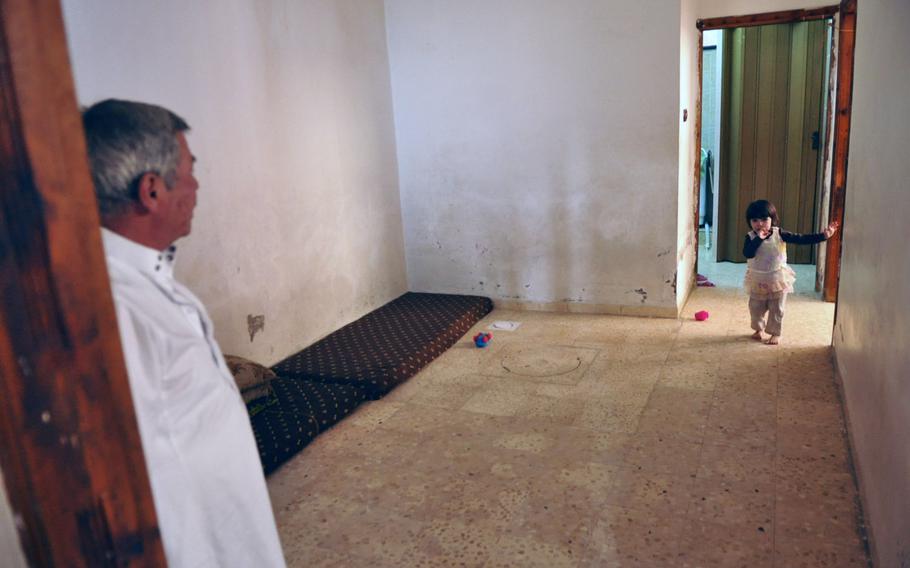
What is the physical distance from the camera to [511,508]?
2.31 metres

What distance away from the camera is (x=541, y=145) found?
4.54 metres

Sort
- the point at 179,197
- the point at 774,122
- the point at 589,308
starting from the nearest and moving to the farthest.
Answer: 1. the point at 179,197
2. the point at 589,308
3. the point at 774,122

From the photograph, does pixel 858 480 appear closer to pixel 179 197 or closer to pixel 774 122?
pixel 179 197

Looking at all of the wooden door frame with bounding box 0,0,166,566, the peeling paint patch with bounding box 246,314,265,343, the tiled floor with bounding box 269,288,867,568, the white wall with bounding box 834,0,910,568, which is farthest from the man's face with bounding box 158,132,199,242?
the peeling paint patch with bounding box 246,314,265,343

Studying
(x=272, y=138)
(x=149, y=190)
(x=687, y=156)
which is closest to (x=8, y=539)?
(x=149, y=190)

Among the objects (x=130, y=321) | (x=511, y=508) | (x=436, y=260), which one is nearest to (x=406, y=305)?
(x=436, y=260)

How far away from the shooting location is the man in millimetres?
1074

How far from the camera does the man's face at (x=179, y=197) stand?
115 centimetres

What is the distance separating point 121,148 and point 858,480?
250cm

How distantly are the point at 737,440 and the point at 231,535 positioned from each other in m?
2.16

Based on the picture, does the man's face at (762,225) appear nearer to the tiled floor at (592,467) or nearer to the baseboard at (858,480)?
the tiled floor at (592,467)

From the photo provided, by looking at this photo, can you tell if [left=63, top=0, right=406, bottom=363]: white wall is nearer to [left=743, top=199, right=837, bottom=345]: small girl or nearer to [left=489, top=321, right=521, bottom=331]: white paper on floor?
[left=489, top=321, right=521, bottom=331]: white paper on floor

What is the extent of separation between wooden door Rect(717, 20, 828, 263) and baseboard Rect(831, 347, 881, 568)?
9.57 feet

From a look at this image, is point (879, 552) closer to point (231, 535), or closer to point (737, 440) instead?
point (737, 440)
